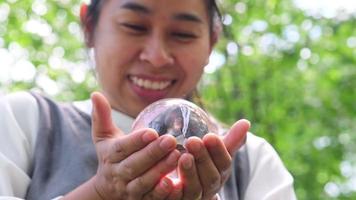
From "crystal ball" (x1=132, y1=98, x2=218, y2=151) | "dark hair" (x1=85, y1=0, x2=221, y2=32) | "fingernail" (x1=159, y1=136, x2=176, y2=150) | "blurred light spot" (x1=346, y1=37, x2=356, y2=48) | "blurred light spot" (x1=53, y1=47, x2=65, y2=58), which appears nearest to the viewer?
"fingernail" (x1=159, y1=136, x2=176, y2=150)

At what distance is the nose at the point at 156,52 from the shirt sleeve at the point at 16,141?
32cm

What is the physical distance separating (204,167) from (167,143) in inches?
4.0

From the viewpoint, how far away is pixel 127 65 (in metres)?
1.58

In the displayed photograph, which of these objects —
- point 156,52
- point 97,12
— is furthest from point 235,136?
point 97,12

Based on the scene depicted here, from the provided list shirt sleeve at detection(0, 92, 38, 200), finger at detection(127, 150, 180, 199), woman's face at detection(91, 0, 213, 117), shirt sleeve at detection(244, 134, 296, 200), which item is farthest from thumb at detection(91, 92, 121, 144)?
shirt sleeve at detection(244, 134, 296, 200)

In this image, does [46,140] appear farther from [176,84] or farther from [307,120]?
[307,120]

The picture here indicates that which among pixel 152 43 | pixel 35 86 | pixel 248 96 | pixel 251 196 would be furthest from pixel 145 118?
pixel 35 86

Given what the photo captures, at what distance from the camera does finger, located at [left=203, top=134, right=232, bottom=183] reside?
108cm

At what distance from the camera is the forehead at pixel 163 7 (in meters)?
1.55

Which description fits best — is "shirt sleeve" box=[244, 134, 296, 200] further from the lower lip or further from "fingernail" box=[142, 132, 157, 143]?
"fingernail" box=[142, 132, 157, 143]

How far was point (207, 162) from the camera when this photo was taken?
3.57 feet

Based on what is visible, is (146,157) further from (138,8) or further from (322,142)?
(322,142)

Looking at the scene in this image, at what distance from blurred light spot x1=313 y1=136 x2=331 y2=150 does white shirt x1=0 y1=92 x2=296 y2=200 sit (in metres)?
3.47

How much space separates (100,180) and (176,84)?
1.65 ft
